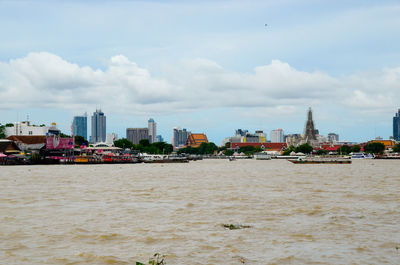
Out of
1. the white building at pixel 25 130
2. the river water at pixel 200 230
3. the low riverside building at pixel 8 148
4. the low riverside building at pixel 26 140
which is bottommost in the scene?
the river water at pixel 200 230

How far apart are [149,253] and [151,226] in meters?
5.48

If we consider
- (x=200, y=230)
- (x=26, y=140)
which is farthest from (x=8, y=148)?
(x=200, y=230)

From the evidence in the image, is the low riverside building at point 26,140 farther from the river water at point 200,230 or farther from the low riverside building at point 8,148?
the river water at point 200,230

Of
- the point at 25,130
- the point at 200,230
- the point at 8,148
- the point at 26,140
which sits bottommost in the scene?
the point at 200,230

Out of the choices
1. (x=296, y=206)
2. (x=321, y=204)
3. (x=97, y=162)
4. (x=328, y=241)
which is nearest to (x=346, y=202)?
(x=321, y=204)

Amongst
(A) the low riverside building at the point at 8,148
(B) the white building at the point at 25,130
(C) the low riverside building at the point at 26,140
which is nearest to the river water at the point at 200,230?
(A) the low riverside building at the point at 8,148

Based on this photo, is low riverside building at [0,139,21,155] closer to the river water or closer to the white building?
the white building

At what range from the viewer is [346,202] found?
32500mm

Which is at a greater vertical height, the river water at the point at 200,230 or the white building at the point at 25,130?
the white building at the point at 25,130

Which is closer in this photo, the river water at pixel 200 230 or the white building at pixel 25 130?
the river water at pixel 200 230

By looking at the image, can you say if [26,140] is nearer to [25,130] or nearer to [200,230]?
[25,130]

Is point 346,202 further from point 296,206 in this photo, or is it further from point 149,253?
point 149,253

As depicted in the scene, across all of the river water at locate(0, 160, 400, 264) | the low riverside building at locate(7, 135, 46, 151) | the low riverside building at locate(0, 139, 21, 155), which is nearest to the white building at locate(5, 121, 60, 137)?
the low riverside building at locate(7, 135, 46, 151)

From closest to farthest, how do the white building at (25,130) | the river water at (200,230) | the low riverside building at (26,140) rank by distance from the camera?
1. the river water at (200,230)
2. the low riverside building at (26,140)
3. the white building at (25,130)
